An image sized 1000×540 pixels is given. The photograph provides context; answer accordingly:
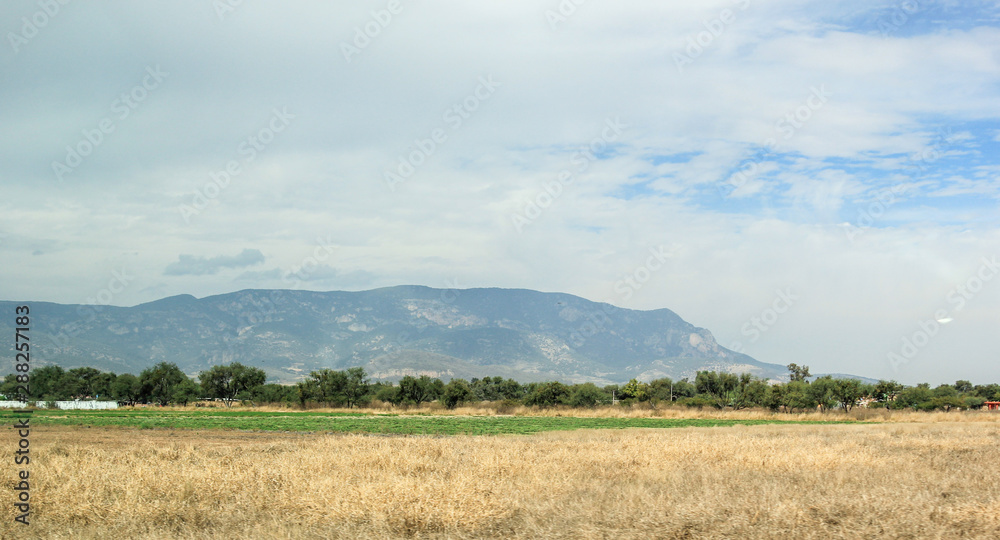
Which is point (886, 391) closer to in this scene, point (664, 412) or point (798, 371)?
point (664, 412)

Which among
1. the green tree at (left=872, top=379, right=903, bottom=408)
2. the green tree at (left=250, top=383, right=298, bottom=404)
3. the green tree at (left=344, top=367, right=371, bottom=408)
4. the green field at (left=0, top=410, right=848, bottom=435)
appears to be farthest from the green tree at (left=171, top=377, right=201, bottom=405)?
the green tree at (left=872, top=379, right=903, bottom=408)

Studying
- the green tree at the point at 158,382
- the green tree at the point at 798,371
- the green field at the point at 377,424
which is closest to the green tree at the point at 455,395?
the green field at the point at 377,424

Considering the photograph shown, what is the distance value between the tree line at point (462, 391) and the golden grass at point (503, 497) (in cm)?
7537

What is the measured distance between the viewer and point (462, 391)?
3907 inches

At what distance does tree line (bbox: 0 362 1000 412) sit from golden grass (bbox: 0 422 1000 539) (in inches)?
2967

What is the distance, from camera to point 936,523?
1194cm

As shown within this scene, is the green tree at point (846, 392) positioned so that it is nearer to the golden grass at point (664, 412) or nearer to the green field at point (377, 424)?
the golden grass at point (664, 412)

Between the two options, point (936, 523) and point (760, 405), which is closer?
point (936, 523)

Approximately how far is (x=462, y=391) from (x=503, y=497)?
85.8 m

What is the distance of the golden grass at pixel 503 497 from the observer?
1202cm

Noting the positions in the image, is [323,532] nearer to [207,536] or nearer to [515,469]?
[207,536]

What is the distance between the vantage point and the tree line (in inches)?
3885

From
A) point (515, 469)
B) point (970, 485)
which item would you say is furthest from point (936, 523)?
point (515, 469)

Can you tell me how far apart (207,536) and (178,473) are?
6259 millimetres
